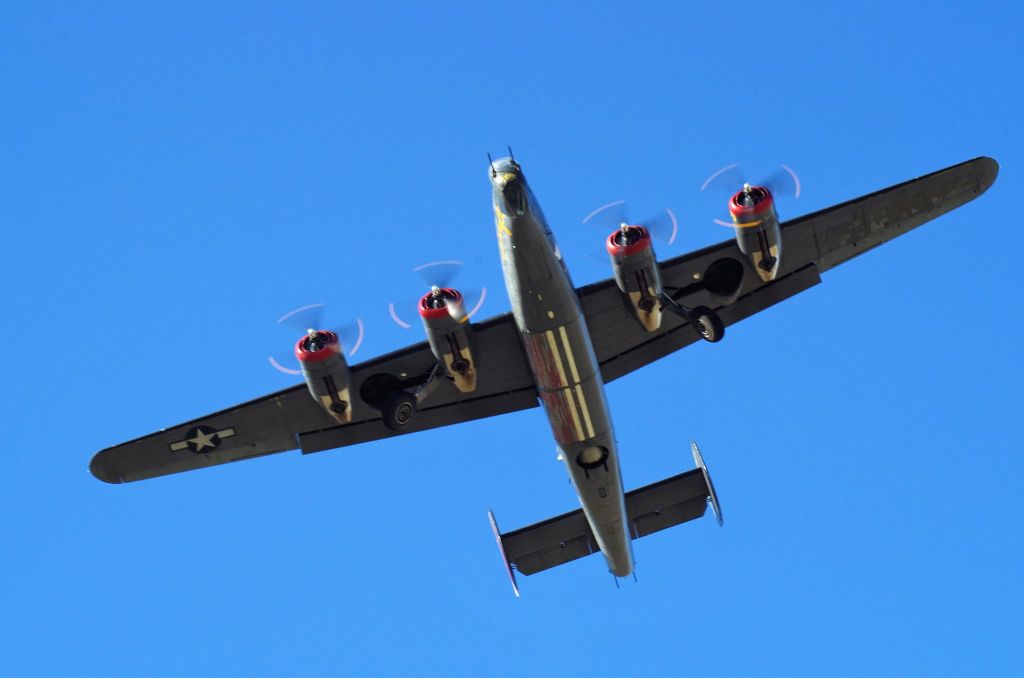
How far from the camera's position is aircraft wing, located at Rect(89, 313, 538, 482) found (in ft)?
92.6

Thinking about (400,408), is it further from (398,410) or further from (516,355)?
(516,355)

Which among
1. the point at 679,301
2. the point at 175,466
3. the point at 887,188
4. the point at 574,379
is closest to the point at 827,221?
the point at 887,188

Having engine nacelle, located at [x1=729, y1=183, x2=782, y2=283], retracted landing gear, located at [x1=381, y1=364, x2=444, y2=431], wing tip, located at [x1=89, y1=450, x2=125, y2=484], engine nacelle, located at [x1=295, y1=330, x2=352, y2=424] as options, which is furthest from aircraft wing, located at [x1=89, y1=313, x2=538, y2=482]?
engine nacelle, located at [x1=729, y1=183, x2=782, y2=283]

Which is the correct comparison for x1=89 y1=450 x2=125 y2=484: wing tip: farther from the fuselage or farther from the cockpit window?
the cockpit window

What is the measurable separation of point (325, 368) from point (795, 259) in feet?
38.0

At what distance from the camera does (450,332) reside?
26641 mm

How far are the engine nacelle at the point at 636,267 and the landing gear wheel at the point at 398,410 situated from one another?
5428mm

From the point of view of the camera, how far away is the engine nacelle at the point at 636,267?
26359mm

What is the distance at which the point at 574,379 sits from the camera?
2655 centimetres

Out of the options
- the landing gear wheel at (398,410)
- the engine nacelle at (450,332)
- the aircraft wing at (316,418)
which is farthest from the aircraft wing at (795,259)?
the landing gear wheel at (398,410)

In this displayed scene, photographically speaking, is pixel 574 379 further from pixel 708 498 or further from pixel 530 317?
pixel 708 498

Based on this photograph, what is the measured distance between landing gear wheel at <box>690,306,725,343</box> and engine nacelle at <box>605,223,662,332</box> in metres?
1.24

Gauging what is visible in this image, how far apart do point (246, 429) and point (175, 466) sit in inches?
80.9

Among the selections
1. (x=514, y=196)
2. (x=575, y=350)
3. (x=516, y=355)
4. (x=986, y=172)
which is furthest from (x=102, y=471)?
(x=986, y=172)
